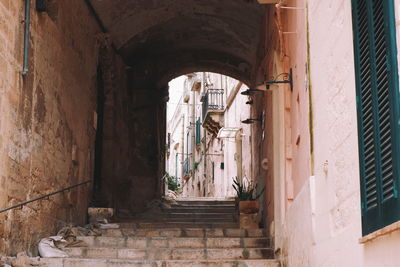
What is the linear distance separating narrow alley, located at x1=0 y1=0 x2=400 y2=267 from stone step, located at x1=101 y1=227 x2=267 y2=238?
0.06 ft

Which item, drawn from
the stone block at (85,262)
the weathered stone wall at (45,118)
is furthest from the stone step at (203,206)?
the stone block at (85,262)

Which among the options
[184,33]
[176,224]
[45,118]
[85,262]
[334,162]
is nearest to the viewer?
[334,162]

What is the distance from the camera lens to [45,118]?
905 cm

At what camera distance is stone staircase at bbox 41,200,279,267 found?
8141 millimetres

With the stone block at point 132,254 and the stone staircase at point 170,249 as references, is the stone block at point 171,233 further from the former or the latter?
the stone block at point 132,254

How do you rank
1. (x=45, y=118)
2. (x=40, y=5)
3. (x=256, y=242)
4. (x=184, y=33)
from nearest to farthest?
(x=40, y=5) → (x=45, y=118) → (x=256, y=242) → (x=184, y=33)

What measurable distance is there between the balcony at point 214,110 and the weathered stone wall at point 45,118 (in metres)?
15.0

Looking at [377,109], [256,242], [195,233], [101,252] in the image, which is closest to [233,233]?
[195,233]

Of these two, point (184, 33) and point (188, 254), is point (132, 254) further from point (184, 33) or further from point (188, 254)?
point (184, 33)

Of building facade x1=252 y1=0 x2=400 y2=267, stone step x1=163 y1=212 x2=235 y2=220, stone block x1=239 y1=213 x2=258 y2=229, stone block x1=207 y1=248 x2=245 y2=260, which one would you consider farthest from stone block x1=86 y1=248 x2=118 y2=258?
stone step x1=163 y1=212 x2=235 y2=220

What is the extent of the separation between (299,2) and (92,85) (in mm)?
5091

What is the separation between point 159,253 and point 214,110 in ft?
59.4

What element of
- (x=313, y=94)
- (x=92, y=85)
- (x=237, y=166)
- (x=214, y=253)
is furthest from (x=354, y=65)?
(x=237, y=166)

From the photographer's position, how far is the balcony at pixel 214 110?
26.6 meters
